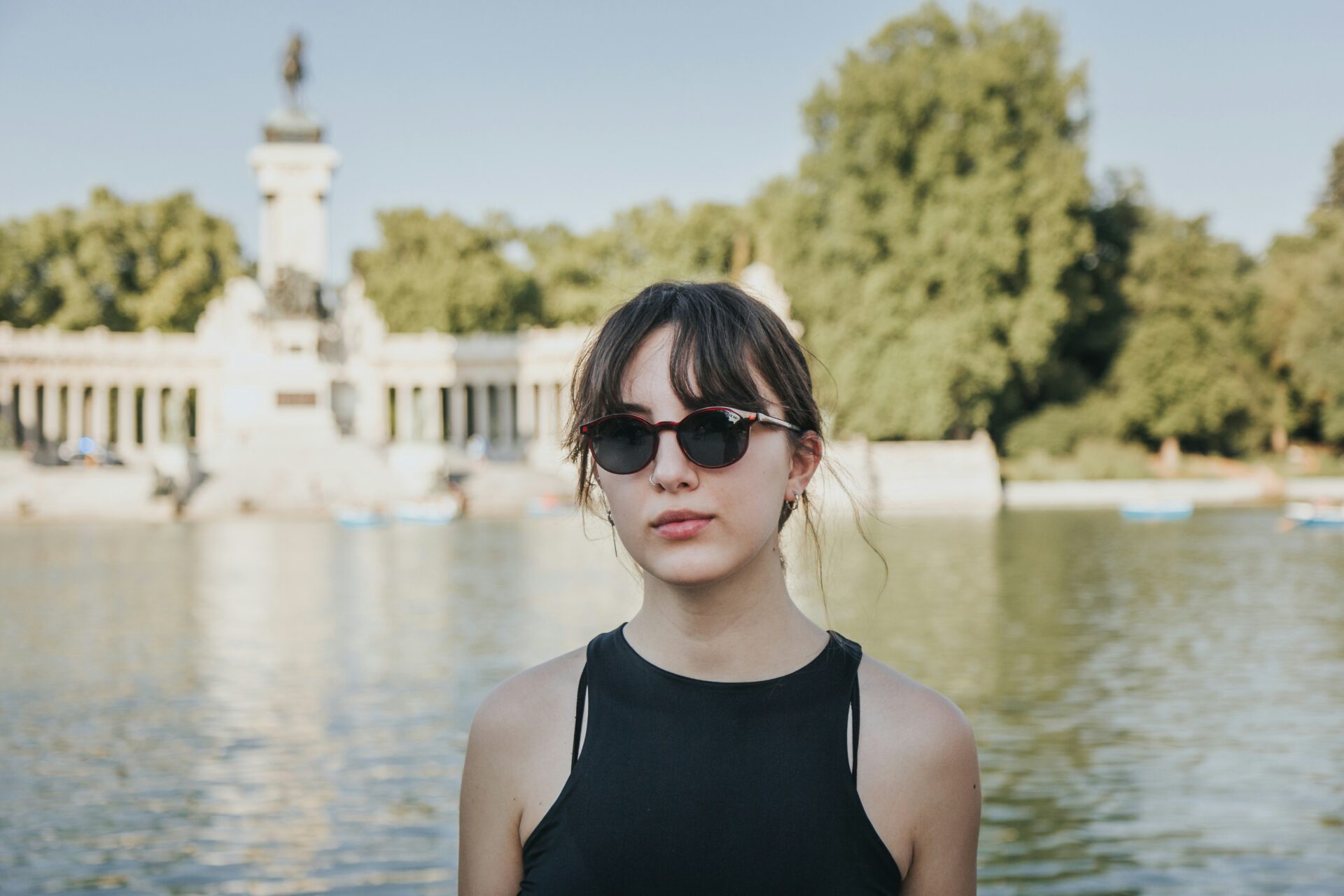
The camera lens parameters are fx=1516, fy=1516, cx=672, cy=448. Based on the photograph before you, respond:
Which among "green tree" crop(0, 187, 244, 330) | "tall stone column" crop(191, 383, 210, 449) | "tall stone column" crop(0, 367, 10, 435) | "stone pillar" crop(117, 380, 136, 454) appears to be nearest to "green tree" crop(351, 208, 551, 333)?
"green tree" crop(0, 187, 244, 330)

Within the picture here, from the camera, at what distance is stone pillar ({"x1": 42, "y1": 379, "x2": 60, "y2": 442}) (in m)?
85.1

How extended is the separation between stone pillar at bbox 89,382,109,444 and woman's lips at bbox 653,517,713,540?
3526 inches

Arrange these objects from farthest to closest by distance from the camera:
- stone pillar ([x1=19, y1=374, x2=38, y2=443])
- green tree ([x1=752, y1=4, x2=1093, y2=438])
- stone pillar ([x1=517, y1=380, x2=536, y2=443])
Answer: stone pillar ([x1=517, y1=380, x2=536, y2=443]) < stone pillar ([x1=19, y1=374, x2=38, y2=443]) < green tree ([x1=752, y1=4, x2=1093, y2=438])

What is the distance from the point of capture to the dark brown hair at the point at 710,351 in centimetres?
272

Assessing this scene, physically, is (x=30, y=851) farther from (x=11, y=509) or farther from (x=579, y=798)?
(x=11, y=509)

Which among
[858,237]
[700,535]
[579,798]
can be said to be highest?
[858,237]

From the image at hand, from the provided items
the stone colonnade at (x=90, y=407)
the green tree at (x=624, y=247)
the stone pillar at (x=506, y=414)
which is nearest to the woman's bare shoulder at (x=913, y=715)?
the green tree at (x=624, y=247)

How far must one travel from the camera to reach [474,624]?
22047 millimetres

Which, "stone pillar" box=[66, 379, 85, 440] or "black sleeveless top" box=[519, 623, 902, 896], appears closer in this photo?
"black sleeveless top" box=[519, 623, 902, 896]

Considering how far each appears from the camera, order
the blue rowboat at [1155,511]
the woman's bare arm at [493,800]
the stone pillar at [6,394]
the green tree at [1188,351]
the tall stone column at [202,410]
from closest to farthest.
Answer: the woman's bare arm at [493,800], the blue rowboat at [1155,511], the green tree at [1188,351], the stone pillar at [6,394], the tall stone column at [202,410]

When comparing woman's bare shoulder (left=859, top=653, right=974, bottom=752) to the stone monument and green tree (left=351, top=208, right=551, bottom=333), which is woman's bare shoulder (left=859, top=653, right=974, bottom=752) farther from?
green tree (left=351, top=208, right=551, bottom=333)

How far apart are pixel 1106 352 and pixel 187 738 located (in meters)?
63.9

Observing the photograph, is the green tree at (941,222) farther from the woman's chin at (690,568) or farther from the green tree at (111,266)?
the woman's chin at (690,568)

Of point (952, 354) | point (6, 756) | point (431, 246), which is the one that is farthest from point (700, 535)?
point (431, 246)
